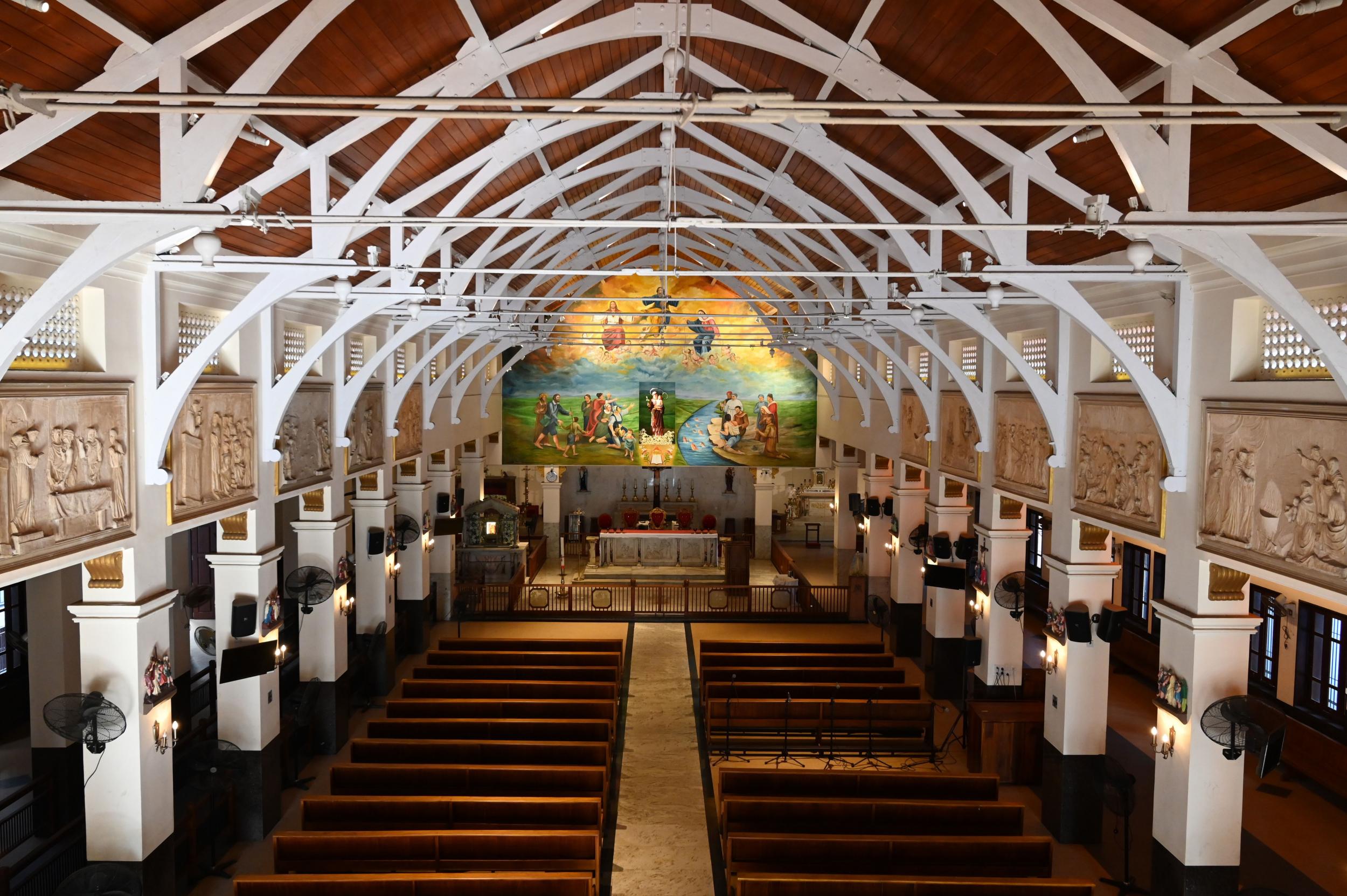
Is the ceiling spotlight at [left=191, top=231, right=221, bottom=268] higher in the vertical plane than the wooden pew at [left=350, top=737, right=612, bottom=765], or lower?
higher

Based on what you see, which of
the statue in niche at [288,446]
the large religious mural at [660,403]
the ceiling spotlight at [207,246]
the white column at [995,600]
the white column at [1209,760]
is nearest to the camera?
the ceiling spotlight at [207,246]

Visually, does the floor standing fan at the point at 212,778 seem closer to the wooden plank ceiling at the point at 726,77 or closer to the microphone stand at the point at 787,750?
the wooden plank ceiling at the point at 726,77

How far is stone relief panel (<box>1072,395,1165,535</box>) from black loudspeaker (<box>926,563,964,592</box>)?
438 cm

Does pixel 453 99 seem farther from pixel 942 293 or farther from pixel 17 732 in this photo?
pixel 17 732

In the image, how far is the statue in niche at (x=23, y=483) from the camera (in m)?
7.64

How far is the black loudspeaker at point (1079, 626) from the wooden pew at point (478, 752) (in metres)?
6.71

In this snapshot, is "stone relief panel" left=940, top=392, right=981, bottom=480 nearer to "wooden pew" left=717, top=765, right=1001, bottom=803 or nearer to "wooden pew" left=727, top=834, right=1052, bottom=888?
"wooden pew" left=717, top=765, right=1001, bottom=803

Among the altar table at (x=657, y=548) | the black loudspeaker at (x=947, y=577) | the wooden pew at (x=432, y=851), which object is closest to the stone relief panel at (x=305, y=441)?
the wooden pew at (x=432, y=851)

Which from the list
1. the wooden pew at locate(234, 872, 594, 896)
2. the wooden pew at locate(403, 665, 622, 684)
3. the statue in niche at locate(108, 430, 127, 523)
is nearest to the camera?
the statue in niche at locate(108, 430, 127, 523)

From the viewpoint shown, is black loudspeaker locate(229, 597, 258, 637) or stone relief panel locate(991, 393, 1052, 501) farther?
stone relief panel locate(991, 393, 1052, 501)

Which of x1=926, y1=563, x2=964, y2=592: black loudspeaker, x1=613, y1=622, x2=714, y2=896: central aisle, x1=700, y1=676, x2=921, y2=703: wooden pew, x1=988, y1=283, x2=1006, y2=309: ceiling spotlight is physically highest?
x1=988, y1=283, x2=1006, y2=309: ceiling spotlight

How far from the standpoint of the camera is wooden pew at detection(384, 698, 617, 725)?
49.8ft

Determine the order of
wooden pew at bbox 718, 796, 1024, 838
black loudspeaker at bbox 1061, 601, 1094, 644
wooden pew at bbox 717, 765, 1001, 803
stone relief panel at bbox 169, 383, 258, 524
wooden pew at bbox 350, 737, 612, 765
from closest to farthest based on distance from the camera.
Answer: stone relief panel at bbox 169, 383, 258, 524 → wooden pew at bbox 718, 796, 1024, 838 → wooden pew at bbox 717, 765, 1001, 803 → black loudspeaker at bbox 1061, 601, 1094, 644 → wooden pew at bbox 350, 737, 612, 765

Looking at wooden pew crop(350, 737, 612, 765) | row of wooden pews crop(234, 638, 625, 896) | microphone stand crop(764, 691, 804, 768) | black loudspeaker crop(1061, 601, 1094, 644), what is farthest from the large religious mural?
black loudspeaker crop(1061, 601, 1094, 644)
